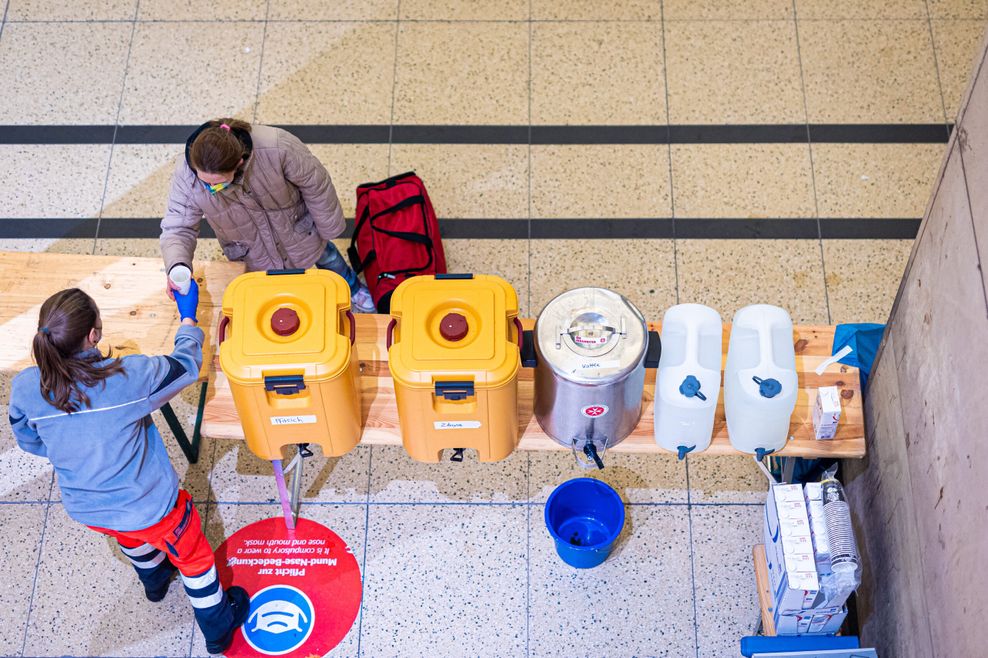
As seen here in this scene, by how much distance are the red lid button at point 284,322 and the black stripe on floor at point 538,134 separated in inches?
82.7

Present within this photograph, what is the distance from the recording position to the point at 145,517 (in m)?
2.68

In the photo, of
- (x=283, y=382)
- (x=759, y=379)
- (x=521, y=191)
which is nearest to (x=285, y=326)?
(x=283, y=382)

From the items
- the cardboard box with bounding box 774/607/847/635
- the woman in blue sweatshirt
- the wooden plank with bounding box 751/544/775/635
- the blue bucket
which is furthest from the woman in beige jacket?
the cardboard box with bounding box 774/607/847/635

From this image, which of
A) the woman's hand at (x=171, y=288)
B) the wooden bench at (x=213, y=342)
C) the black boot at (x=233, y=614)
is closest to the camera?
the wooden bench at (x=213, y=342)

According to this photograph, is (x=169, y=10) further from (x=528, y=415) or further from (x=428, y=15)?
(x=528, y=415)

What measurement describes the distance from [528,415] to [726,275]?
5.23 ft

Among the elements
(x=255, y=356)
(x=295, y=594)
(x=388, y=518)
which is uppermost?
(x=255, y=356)

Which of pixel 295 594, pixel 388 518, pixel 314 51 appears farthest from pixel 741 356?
pixel 314 51

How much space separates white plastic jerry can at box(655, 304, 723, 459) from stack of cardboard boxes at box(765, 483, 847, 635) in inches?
11.3

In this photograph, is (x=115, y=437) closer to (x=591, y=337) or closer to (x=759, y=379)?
(x=591, y=337)

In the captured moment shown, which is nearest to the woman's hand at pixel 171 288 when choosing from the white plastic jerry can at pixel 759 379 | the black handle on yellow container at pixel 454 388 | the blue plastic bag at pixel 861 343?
the black handle on yellow container at pixel 454 388

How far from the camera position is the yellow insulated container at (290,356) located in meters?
2.25

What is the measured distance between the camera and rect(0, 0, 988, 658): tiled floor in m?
3.21

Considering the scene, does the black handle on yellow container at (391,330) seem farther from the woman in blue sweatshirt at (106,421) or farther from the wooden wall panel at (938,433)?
the wooden wall panel at (938,433)
